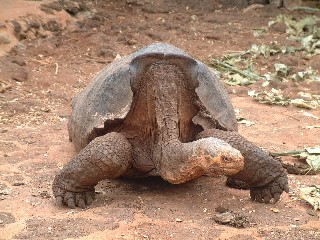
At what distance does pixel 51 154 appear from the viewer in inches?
→ 186

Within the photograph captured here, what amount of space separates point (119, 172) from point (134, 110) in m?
0.40

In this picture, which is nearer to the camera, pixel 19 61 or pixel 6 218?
pixel 6 218

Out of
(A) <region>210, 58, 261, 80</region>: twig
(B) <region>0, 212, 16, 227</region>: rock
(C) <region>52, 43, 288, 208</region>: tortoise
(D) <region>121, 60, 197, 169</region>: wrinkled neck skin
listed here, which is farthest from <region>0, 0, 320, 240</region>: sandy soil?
(A) <region>210, 58, 261, 80</region>: twig

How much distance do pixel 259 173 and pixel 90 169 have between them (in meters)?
0.99

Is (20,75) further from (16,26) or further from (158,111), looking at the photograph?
(158,111)

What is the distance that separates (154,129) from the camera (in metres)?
3.71

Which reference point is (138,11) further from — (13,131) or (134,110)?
(134,110)

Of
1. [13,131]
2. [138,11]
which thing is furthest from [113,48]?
[13,131]

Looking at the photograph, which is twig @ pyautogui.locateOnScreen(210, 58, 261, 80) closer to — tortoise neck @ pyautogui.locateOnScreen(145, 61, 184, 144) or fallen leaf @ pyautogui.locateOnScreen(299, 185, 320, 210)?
fallen leaf @ pyautogui.locateOnScreen(299, 185, 320, 210)

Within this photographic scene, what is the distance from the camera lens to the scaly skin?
357 centimetres

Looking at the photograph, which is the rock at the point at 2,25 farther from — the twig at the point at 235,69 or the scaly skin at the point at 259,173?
the scaly skin at the point at 259,173

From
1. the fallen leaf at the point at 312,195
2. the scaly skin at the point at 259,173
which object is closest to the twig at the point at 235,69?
the fallen leaf at the point at 312,195

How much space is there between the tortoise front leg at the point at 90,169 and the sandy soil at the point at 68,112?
0.09 metres

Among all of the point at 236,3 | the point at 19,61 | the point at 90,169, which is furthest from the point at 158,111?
the point at 236,3
